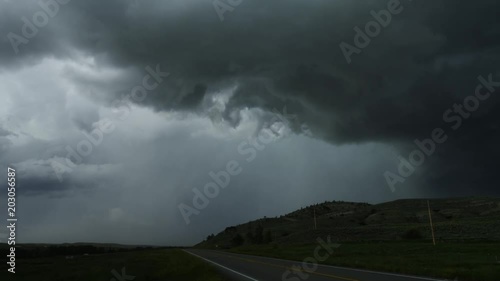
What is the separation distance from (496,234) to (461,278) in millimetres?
87840

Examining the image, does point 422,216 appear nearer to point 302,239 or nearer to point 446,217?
point 446,217

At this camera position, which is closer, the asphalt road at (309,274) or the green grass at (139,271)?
the asphalt road at (309,274)

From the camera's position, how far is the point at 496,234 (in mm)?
96812

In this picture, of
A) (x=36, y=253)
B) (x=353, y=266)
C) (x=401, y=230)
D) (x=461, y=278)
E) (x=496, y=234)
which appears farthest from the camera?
(x=36, y=253)

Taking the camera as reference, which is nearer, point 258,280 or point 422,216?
point 258,280

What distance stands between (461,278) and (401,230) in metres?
108

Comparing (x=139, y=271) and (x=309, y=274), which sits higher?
(x=309, y=274)

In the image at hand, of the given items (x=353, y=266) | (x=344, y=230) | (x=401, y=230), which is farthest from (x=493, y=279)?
(x=344, y=230)

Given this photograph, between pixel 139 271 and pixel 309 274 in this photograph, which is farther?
pixel 139 271

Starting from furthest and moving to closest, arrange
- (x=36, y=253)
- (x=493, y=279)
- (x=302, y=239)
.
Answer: (x=36, y=253), (x=302, y=239), (x=493, y=279)

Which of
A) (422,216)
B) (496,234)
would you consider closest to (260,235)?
(422,216)

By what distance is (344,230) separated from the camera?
448 ft

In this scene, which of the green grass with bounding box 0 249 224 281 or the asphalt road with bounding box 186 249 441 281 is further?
the green grass with bounding box 0 249 224 281

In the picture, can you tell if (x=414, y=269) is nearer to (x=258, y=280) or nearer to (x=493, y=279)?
(x=493, y=279)
